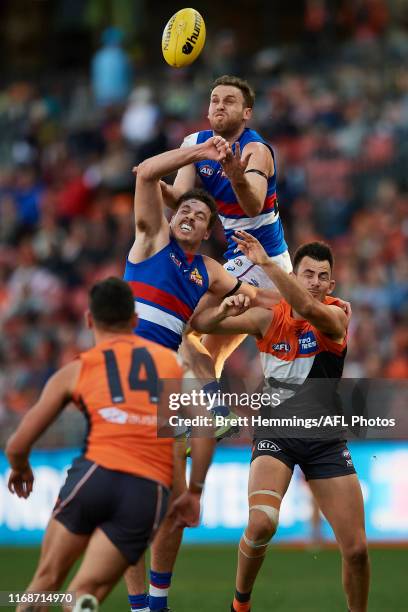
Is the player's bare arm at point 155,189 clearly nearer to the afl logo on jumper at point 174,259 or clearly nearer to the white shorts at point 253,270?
the afl logo on jumper at point 174,259

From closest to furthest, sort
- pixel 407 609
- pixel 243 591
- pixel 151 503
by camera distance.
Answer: pixel 151 503
pixel 243 591
pixel 407 609

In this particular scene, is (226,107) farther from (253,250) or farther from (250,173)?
(253,250)

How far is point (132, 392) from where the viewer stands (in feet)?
25.3

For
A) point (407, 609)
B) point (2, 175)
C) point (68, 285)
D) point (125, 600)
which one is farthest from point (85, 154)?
point (407, 609)

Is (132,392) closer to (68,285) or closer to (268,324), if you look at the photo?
(268,324)

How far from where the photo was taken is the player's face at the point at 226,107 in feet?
33.0

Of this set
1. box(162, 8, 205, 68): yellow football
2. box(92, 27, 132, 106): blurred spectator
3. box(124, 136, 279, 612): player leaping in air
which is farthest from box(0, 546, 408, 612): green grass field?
box(92, 27, 132, 106): blurred spectator

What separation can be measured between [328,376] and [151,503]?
2649mm

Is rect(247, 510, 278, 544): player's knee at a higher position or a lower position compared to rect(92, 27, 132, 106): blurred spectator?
lower

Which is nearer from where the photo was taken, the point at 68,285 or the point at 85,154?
the point at 68,285

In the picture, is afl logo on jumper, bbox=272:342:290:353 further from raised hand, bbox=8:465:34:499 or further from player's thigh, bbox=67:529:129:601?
player's thigh, bbox=67:529:129:601

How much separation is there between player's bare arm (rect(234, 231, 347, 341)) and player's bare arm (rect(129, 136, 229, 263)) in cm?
58

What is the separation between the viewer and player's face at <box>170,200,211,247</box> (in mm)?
9625

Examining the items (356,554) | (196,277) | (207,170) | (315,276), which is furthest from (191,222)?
(356,554)
